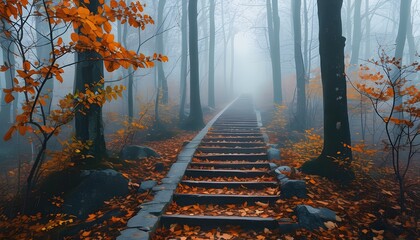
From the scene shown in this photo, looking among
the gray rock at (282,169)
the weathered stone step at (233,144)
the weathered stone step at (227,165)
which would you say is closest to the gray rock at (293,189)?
the gray rock at (282,169)

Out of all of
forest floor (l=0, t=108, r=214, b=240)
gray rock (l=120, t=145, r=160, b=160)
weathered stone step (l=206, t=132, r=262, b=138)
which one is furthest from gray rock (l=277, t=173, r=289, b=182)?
weathered stone step (l=206, t=132, r=262, b=138)

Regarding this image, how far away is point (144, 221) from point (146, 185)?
54.0 inches

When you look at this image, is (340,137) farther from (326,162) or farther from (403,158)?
(403,158)

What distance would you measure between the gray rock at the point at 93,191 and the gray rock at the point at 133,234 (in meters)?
1.18

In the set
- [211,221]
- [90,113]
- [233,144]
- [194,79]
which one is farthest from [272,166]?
[194,79]

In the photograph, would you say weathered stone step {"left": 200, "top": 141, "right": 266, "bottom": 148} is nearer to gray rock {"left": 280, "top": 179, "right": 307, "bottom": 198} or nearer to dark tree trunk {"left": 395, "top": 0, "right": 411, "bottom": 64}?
gray rock {"left": 280, "top": 179, "right": 307, "bottom": 198}

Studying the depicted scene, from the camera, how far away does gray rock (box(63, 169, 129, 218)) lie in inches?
176

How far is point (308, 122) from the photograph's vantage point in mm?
13469

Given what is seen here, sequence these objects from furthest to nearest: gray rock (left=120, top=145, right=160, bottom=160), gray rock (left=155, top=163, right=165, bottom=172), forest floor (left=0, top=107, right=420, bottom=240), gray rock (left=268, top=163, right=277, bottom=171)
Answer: gray rock (left=120, top=145, right=160, bottom=160)
gray rock (left=155, top=163, right=165, bottom=172)
gray rock (left=268, top=163, right=277, bottom=171)
forest floor (left=0, top=107, right=420, bottom=240)

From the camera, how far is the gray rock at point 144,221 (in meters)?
3.78

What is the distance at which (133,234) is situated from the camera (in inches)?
141

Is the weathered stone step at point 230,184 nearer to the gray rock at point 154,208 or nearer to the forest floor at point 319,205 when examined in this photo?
the forest floor at point 319,205

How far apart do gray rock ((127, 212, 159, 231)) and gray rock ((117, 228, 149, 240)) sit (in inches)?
3.6

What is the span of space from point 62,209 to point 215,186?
2834 millimetres
